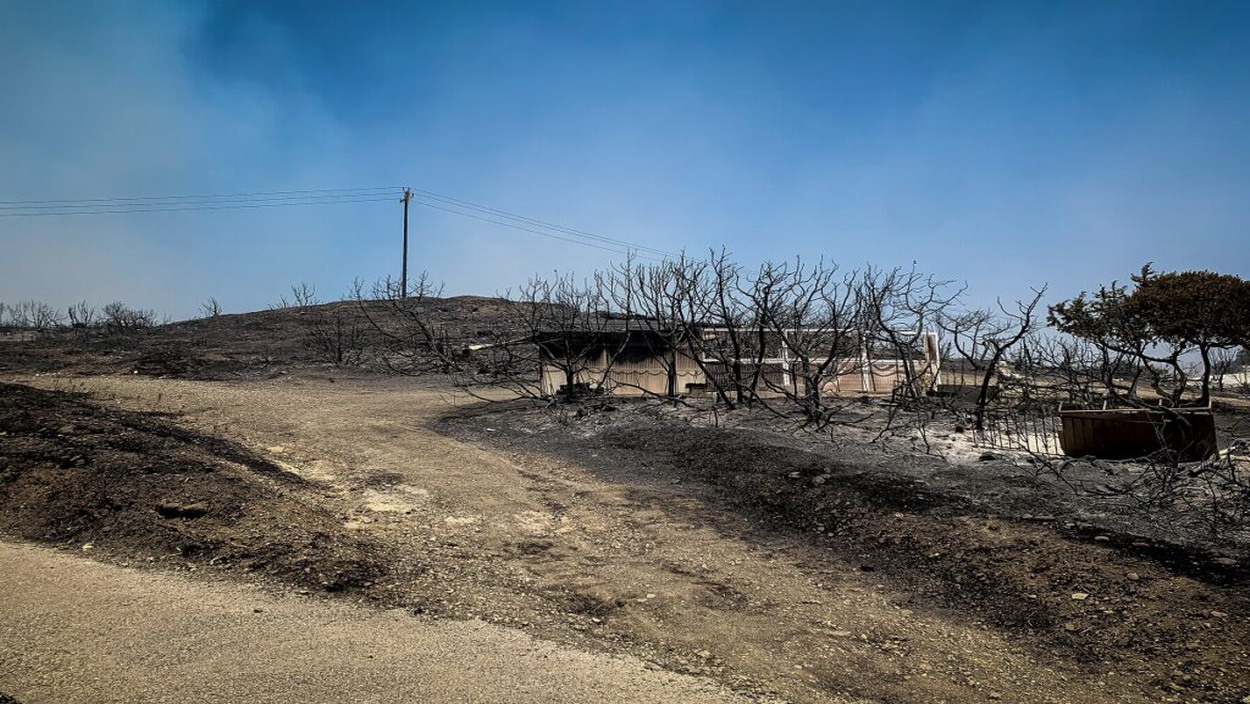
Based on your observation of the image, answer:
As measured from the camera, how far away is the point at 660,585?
5.45m

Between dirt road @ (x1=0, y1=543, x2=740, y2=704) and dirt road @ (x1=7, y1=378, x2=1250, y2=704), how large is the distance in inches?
6.7

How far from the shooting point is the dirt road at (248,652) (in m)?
3.33

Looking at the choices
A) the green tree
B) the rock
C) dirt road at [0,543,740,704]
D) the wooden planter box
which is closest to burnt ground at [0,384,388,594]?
the rock

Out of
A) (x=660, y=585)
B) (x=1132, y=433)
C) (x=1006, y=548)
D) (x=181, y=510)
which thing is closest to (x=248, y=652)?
(x=181, y=510)

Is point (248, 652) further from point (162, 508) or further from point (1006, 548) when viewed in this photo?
point (1006, 548)

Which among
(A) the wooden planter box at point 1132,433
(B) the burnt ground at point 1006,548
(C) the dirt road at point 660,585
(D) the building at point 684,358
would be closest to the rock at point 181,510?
(C) the dirt road at point 660,585

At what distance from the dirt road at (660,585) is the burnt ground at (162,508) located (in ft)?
1.64

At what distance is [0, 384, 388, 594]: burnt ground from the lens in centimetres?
503

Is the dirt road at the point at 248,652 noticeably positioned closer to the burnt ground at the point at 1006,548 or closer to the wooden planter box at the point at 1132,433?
the burnt ground at the point at 1006,548

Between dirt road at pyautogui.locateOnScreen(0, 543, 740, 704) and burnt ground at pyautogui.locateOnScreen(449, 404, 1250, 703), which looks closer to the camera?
dirt road at pyautogui.locateOnScreen(0, 543, 740, 704)

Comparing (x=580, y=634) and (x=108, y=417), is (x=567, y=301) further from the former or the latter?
(x=580, y=634)

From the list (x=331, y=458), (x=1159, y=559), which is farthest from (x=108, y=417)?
(x=1159, y=559)

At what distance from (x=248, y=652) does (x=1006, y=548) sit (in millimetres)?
5434

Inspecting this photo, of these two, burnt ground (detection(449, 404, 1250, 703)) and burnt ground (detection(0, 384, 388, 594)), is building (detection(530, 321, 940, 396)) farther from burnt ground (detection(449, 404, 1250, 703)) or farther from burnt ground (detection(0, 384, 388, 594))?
burnt ground (detection(0, 384, 388, 594))
